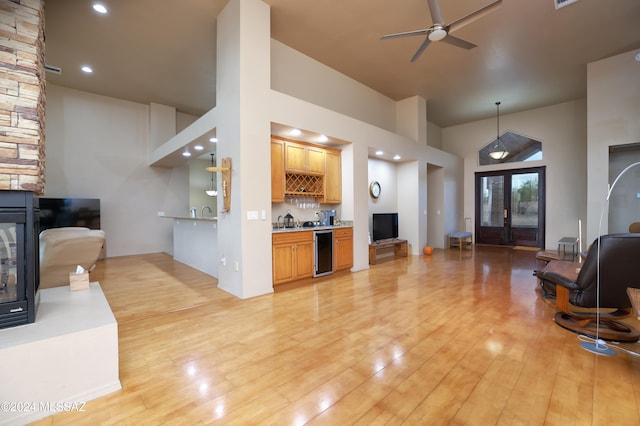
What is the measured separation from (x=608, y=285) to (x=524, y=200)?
24.0ft

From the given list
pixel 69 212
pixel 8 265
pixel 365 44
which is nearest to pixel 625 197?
pixel 365 44

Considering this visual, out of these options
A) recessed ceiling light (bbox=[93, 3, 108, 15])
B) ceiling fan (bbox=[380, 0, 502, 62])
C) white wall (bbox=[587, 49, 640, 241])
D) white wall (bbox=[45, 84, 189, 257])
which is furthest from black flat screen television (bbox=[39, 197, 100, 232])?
white wall (bbox=[587, 49, 640, 241])

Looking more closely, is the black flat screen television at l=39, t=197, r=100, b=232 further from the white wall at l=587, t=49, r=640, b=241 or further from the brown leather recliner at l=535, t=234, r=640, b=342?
the white wall at l=587, t=49, r=640, b=241

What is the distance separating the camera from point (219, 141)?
14.4 ft

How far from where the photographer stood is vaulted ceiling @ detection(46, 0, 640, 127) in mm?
4180

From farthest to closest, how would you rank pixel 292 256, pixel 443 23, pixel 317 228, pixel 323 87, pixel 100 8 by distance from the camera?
pixel 323 87, pixel 317 228, pixel 292 256, pixel 100 8, pixel 443 23

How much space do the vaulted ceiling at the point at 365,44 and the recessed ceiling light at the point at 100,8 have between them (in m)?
0.08

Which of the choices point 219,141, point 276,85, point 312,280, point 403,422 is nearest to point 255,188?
point 219,141

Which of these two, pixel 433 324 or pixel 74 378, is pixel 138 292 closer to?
pixel 74 378

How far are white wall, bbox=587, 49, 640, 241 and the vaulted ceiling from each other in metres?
0.31

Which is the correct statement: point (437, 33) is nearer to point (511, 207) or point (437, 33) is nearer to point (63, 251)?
point (63, 251)

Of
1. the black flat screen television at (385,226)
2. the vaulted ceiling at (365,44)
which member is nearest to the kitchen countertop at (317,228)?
the black flat screen television at (385,226)

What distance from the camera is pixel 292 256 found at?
455 centimetres

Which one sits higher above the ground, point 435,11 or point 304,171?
point 435,11
